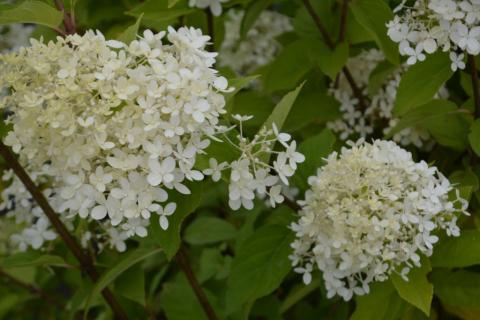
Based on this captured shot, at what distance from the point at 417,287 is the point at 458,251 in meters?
0.13

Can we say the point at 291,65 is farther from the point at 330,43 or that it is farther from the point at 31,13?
the point at 31,13

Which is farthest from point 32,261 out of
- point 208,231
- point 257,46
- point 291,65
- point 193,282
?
point 257,46

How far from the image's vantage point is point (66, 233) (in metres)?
1.64

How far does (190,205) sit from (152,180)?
147 mm

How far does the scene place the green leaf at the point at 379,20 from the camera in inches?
67.1

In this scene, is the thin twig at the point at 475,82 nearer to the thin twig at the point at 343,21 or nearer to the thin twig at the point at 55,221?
the thin twig at the point at 343,21

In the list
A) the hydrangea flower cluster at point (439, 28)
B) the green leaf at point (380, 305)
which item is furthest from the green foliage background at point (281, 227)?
the hydrangea flower cluster at point (439, 28)

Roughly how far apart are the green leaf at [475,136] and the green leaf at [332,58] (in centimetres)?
35

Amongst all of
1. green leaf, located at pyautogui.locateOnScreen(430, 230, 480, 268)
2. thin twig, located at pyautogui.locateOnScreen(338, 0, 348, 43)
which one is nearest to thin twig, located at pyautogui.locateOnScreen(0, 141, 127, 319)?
green leaf, located at pyautogui.locateOnScreen(430, 230, 480, 268)

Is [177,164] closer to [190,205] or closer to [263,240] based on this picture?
[190,205]

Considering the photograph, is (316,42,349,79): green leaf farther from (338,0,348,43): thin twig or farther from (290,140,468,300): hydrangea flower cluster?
(290,140,468,300): hydrangea flower cluster

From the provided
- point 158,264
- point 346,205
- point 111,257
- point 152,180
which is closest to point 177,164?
point 152,180

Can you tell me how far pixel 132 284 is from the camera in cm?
171

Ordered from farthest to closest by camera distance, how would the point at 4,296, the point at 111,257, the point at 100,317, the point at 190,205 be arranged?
1. the point at 4,296
2. the point at 100,317
3. the point at 111,257
4. the point at 190,205
